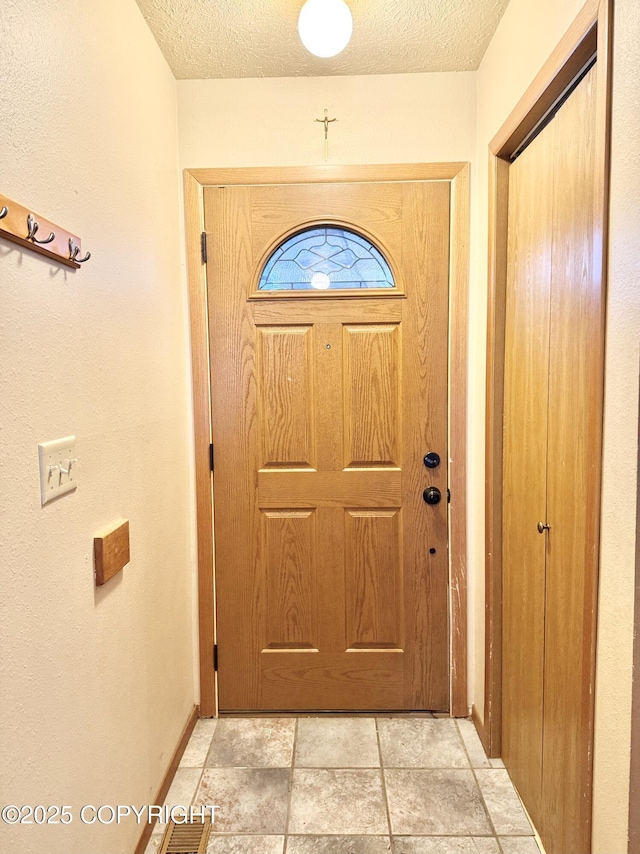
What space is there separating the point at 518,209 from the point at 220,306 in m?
1.11

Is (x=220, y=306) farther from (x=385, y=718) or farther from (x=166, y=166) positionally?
(x=385, y=718)

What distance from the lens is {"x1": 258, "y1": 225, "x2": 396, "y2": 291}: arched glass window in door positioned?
1.83 meters

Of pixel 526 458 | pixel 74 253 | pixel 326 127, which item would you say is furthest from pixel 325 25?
pixel 526 458

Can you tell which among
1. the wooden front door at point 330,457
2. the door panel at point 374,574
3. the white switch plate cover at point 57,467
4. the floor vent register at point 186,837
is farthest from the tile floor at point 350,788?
the white switch plate cover at point 57,467

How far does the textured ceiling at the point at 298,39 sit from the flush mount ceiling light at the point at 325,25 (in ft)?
0.28

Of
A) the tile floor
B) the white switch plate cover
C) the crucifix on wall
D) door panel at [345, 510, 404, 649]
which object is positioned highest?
the crucifix on wall

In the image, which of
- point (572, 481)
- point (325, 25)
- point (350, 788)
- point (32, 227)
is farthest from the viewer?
point (350, 788)

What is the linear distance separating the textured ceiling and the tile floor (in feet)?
8.21

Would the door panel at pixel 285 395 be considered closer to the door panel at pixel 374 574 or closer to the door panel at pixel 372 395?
the door panel at pixel 372 395

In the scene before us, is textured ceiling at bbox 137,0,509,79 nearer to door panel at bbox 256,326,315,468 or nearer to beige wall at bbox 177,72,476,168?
beige wall at bbox 177,72,476,168

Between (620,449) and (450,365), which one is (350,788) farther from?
(450,365)

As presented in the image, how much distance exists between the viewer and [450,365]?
1.83 meters

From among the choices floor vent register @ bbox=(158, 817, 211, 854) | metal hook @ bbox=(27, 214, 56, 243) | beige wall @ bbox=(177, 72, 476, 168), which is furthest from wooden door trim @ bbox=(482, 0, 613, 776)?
metal hook @ bbox=(27, 214, 56, 243)

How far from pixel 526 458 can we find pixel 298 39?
1580mm
